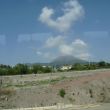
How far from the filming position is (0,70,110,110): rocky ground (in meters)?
39.1

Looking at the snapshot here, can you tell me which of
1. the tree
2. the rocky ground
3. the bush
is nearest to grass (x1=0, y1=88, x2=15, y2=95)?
the rocky ground

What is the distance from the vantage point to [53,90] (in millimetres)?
41812

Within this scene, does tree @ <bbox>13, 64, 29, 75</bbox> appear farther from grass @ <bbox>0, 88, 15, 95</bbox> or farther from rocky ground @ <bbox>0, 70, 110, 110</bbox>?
grass @ <bbox>0, 88, 15, 95</bbox>

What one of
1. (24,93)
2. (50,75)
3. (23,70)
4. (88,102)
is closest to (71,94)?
(88,102)

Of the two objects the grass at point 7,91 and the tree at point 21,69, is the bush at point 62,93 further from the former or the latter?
the tree at point 21,69

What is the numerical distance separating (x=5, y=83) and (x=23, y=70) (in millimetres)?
26101

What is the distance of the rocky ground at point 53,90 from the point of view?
1539 inches

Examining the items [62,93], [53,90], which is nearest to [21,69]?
[53,90]

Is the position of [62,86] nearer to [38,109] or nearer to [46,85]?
[46,85]

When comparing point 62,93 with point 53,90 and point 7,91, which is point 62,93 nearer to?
point 53,90

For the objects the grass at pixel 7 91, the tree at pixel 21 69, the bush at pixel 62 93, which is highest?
the tree at pixel 21 69

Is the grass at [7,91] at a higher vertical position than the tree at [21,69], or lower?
lower

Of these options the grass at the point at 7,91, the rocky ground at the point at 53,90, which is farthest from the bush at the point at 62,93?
the grass at the point at 7,91

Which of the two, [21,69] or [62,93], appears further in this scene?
[21,69]
